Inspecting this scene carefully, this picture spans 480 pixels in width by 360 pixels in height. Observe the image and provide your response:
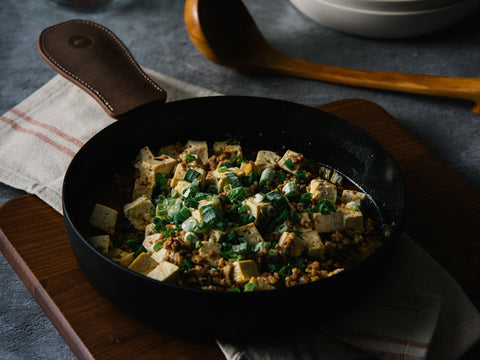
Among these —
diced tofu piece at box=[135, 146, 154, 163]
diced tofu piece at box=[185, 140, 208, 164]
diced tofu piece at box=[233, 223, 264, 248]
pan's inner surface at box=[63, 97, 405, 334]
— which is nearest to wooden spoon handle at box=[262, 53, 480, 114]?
pan's inner surface at box=[63, 97, 405, 334]

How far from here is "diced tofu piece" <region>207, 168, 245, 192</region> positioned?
1.52 meters

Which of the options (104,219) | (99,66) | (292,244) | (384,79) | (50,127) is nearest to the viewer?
(292,244)

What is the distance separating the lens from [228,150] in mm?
1665

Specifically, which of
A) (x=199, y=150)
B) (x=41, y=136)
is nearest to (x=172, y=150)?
(x=199, y=150)

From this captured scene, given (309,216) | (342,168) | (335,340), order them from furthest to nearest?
(342,168) < (309,216) < (335,340)

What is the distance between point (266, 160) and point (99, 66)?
0.63m

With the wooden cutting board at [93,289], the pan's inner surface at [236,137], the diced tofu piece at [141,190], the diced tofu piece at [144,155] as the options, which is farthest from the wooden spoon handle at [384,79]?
the diced tofu piece at [141,190]

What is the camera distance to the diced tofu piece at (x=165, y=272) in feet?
3.99

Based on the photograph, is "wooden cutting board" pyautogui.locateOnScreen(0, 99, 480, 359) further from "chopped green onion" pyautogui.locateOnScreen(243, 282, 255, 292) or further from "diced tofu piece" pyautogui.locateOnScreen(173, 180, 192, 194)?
"diced tofu piece" pyautogui.locateOnScreen(173, 180, 192, 194)

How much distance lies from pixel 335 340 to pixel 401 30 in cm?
153

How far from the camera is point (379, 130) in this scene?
1.91m

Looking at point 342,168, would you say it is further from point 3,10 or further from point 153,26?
point 3,10

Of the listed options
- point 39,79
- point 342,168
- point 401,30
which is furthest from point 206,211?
point 401,30

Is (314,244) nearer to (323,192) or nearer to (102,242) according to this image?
(323,192)
